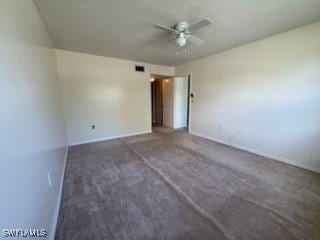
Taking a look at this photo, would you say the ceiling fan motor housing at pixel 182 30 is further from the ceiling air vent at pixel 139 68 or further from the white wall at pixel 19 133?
the ceiling air vent at pixel 139 68

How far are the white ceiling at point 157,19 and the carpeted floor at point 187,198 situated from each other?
8.32 ft

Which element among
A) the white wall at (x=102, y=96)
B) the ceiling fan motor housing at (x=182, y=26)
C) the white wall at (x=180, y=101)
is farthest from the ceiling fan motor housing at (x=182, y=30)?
the white wall at (x=180, y=101)

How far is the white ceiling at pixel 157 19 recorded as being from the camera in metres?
1.92

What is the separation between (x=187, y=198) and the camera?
76.5 inches

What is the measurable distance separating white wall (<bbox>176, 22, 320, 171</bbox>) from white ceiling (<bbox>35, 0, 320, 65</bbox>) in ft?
1.15

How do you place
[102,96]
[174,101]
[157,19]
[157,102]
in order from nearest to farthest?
[157,19] < [102,96] < [174,101] < [157,102]

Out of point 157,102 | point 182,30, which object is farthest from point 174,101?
point 182,30

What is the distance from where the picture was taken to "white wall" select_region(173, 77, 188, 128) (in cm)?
579

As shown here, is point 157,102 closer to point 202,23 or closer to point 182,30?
point 182,30

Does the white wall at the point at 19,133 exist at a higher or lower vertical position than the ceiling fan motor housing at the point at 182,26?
lower

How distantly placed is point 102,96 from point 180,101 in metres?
3.04

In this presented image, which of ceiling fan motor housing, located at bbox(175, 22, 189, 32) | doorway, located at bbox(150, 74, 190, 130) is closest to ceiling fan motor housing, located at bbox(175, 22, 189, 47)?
ceiling fan motor housing, located at bbox(175, 22, 189, 32)

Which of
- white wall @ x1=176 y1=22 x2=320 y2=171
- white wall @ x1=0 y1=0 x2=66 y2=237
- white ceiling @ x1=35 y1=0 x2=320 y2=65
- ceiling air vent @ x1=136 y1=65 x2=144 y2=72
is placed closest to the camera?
white wall @ x1=0 y1=0 x2=66 y2=237

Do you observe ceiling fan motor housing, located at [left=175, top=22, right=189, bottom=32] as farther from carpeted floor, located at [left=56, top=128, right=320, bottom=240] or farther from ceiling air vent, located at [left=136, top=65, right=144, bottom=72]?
ceiling air vent, located at [left=136, top=65, right=144, bottom=72]
